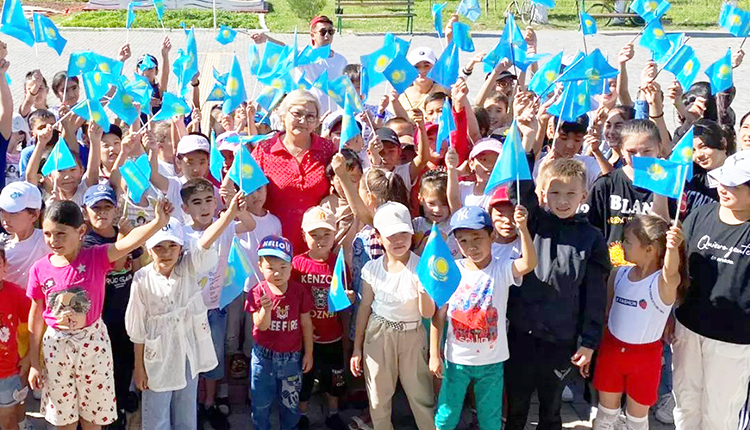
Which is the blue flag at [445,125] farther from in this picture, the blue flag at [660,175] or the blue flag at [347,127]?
the blue flag at [660,175]

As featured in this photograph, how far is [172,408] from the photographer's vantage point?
4297 mm

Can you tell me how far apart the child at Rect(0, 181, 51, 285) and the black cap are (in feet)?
7.12

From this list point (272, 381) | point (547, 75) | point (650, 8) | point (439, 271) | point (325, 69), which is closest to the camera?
point (439, 271)

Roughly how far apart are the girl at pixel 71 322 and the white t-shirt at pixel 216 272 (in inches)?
23.2

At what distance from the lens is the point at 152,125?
18.4 ft

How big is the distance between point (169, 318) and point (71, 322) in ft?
1.65

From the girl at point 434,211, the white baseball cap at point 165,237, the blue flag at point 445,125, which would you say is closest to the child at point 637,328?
the girl at point 434,211

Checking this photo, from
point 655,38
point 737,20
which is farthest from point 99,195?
point 737,20

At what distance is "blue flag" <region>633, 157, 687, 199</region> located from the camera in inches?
158

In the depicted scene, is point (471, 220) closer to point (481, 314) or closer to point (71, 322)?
point (481, 314)

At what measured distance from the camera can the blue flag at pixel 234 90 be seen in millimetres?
5559

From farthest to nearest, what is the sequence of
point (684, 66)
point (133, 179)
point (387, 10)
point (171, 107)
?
point (387, 10), point (684, 66), point (171, 107), point (133, 179)

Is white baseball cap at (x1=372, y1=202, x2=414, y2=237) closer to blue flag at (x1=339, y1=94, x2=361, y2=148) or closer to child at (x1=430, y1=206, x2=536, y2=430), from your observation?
child at (x1=430, y1=206, x2=536, y2=430)

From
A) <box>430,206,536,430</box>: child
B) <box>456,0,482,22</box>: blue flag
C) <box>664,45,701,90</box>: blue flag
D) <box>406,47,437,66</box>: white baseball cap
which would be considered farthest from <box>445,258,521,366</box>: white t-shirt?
<box>456,0,482,22</box>: blue flag
